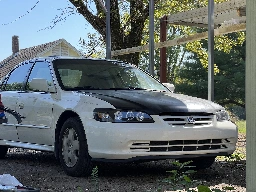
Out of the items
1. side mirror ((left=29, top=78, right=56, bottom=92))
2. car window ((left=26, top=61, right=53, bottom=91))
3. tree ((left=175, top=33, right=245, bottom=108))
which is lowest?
tree ((left=175, top=33, right=245, bottom=108))

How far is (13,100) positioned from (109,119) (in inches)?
109

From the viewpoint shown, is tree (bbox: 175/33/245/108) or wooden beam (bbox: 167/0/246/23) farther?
tree (bbox: 175/33/245/108)

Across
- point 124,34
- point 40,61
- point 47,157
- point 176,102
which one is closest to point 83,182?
point 176,102

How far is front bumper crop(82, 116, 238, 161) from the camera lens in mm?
6750

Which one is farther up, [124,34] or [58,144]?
[124,34]

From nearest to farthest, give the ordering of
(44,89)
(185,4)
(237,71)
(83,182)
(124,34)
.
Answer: (83,182) → (44,89) → (124,34) → (185,4) → (237,71)

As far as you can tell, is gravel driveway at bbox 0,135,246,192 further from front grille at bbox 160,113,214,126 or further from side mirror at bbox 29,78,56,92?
side mirror at bbox 29,78,56,92

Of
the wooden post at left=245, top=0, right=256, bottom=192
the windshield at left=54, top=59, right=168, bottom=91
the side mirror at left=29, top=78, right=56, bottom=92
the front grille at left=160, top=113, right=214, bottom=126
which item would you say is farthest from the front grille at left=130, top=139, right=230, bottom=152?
the wooden post at left=245, top=0, right=256, bottom=192

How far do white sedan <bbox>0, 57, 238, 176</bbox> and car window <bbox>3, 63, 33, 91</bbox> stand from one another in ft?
1.18

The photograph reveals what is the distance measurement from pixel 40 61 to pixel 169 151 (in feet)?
9.77

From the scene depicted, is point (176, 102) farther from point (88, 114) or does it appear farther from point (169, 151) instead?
point (88, 114)

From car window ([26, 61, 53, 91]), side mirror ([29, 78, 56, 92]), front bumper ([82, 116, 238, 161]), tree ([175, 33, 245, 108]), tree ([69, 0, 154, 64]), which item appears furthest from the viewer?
tree ([175, 33, 245, 108])

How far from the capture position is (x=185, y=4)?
2544 cm

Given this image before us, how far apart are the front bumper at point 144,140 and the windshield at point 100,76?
1217mm
